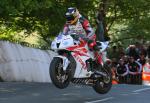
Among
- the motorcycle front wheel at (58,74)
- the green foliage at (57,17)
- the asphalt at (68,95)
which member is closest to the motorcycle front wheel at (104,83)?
the asphalt at (68,95)

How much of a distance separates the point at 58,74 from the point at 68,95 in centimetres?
232

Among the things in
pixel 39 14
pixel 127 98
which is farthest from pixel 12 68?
pixel 127 98

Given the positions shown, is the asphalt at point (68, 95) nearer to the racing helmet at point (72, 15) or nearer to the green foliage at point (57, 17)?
the racing helmet at point (72, 15)

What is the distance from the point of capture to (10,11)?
720 inches

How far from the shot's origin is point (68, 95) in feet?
45.8

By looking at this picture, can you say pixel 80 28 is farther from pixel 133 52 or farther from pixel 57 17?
pixel 133 52

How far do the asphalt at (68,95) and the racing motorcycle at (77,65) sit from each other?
457 millimetres

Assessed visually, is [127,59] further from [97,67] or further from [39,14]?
[97,67]

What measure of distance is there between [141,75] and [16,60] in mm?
5823

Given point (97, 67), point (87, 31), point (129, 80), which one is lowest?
point (129, 80)

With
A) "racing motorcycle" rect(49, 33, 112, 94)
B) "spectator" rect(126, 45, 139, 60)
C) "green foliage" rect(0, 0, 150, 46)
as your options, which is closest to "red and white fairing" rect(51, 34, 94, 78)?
"racing motorcycle" rect(49, 33, 112, 94)

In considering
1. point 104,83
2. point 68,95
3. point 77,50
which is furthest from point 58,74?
point 68,95

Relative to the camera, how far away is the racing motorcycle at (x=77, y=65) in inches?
461

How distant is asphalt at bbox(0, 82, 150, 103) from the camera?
12.6 metres
